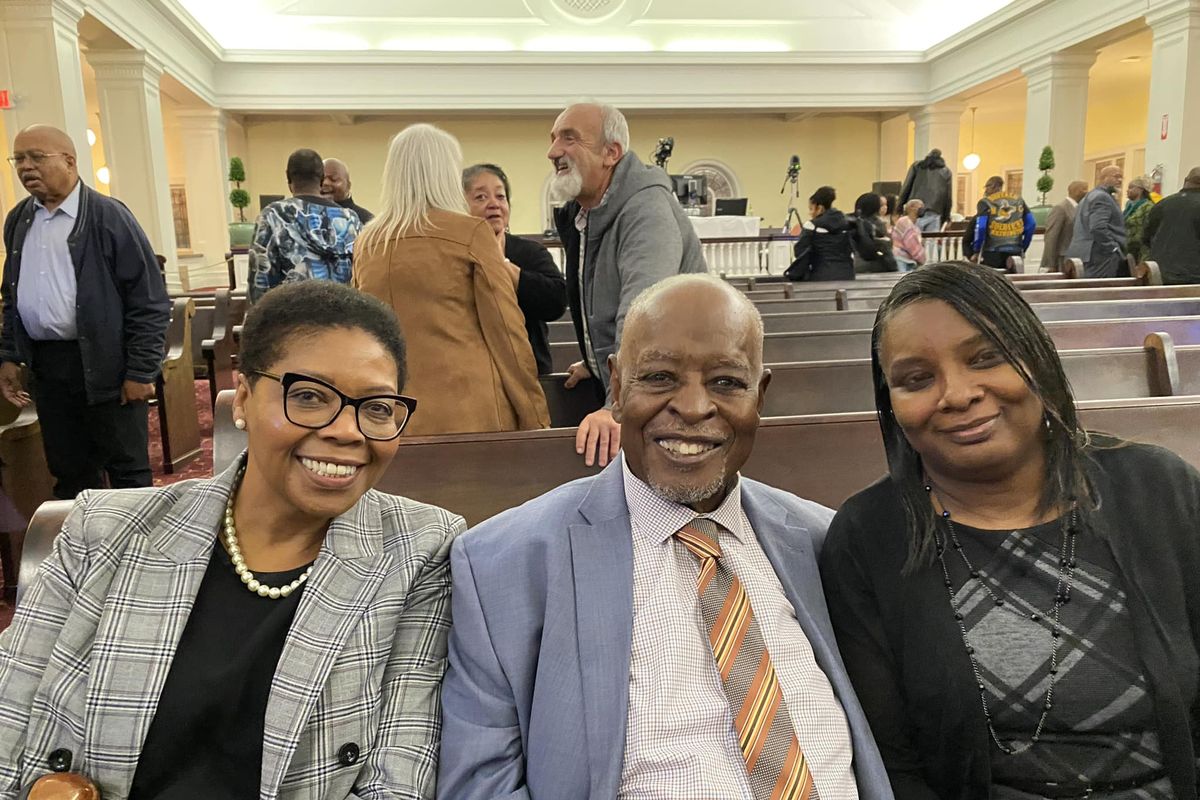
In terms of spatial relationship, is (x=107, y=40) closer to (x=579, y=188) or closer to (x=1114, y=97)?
(x=579, y=188)

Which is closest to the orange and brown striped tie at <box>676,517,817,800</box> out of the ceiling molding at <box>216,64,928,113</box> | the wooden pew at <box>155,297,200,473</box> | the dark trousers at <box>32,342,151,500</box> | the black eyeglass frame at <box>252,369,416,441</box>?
the black eyeglass frame at <box>252,369,416,441</box>

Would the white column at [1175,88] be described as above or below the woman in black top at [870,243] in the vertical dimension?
above

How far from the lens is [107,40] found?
10.7m

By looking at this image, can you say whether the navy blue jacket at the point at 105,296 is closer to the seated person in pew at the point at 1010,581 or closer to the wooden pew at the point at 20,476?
the wooden pew at the point at 20,476

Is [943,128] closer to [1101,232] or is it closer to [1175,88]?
[1175,88]

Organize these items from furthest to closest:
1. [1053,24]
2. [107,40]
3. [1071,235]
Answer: [1053,24] → [107,40] → [1071,235]

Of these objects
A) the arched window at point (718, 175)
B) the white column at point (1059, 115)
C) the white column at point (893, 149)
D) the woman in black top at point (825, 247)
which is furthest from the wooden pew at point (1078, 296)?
the white column at point (893, 149)

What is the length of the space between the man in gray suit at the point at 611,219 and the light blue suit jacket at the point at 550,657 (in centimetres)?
110

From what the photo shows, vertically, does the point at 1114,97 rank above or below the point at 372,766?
above

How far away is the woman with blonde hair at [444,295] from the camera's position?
2.42 metres

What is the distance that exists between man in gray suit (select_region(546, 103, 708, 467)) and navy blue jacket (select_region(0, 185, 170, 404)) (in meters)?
1.97

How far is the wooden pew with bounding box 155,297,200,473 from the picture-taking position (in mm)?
4773

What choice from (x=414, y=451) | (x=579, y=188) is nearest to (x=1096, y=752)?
(x=414, y=451)

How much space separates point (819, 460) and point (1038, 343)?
84 centimetres
